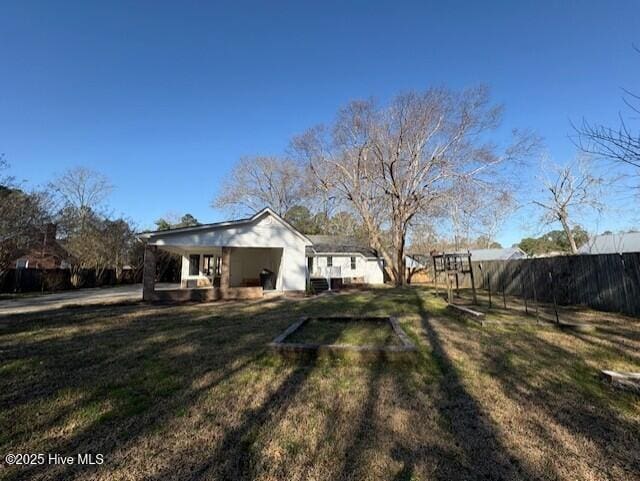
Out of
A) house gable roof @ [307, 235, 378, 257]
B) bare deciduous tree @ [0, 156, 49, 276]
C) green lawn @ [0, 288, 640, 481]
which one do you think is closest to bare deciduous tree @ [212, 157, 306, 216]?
house gable roof @ [307, 235, 378, 257]

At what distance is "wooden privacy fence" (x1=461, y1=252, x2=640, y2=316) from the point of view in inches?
374

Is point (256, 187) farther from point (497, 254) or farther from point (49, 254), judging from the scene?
point (497, 254)

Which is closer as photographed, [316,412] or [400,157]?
[316,412]

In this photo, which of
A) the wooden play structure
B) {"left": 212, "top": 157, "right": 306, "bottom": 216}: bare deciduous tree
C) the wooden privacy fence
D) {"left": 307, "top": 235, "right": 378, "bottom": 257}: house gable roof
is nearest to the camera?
the wooden privacy fence

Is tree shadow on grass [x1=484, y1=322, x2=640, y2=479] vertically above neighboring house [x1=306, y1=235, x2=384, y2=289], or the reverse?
neighboring house [x1=306, y1=235, x2=384, y2=289]

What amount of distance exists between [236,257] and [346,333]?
550 inches

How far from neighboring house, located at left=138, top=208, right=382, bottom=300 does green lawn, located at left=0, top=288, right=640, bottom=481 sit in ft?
22.6

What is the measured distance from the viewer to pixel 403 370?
4359 millimetres

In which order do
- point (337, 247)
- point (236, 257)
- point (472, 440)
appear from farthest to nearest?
point (337, 247) < point (236, 257) < point (472, 440)

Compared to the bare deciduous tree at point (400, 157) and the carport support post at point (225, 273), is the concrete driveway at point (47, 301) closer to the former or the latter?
the carport support post at point (225, 273)

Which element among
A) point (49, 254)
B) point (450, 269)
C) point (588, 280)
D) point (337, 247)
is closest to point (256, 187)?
point (337, 247)

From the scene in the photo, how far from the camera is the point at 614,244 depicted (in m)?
24.5

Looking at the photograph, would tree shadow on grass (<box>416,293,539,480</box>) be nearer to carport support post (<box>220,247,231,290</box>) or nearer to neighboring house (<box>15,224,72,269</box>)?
carport support post (<box>220,247,231,290</box>)

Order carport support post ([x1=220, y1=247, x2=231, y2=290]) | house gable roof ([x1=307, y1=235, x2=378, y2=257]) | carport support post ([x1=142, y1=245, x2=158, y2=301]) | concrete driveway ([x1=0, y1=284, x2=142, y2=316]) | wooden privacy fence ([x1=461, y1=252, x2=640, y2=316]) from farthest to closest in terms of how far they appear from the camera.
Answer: house gable roof ([x1=307, y1=235, x2=378, y2=257]) → carport support post ([x1=220, y1=247, x2=231, y2=290]) → carport support post ([x1=142, y1=245, x2=158, y2=301]) → concrete driveway ([x1=0, y1=284, x2=142, y2=316]) → wooden privacy fence ([x1=461, y1=252, x2=640, y2=316])
